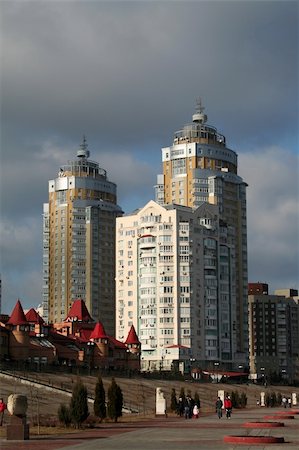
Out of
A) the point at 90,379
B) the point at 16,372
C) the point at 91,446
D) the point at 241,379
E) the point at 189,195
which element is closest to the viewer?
the point at 91,446

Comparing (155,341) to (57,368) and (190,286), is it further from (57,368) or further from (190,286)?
(57,368)

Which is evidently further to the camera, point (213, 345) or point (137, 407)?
point (213, 345)

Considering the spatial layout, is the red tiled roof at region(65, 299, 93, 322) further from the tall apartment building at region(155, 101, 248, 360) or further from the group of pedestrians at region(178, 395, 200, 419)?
the group of pedestrians at region(178, 395, 200, 419)

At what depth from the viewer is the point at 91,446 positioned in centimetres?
3331

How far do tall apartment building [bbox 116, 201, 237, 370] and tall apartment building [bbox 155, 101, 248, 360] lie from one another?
27.7 ft

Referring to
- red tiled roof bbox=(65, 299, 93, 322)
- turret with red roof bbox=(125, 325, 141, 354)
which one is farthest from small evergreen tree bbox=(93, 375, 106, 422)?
red tiled roof bbox=(65, 299, 93, 322)

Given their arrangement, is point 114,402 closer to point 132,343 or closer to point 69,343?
point 69,343

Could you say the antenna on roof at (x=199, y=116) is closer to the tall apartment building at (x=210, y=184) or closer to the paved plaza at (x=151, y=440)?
the tall apartment building at (x=210, y=184)

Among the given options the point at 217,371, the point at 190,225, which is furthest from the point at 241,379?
the point at 190,225

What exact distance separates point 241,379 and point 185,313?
16.6 m

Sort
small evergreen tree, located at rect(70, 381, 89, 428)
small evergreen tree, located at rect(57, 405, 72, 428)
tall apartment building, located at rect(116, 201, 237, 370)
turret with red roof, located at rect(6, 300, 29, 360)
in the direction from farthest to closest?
1. tall apartment building, located at rect(116, 201, 237, 370)
2. turret with red roof, located at rect(6, 300, 29, 360)
3. small evergreen tree, located at rect(57, 405, 72, 428)
4. small evergreen tree, located at rect(70, 381, 89, 428)

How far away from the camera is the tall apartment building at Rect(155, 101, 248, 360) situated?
591ft

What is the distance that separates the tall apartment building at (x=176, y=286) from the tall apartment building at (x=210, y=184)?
8.45 m

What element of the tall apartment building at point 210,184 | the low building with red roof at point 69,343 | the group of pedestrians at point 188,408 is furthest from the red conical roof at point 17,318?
the tall apartment building at point 210,184
